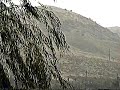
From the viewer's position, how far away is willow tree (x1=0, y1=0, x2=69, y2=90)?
403 cm

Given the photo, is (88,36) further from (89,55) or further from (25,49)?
(25,49)

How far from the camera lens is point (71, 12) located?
552 ft

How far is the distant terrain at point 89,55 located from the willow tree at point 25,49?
52.8 m

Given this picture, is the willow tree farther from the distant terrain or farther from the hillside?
the hillside

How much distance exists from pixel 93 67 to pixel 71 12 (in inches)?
3164

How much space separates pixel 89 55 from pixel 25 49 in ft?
346

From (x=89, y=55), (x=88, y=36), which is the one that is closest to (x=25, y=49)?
(x=89, y=55)

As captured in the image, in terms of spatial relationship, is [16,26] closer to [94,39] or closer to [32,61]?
[32,61]

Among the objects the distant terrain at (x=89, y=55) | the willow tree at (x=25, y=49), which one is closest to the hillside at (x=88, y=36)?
the distant terrain at (x=89, y=55)

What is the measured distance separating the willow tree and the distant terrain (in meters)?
52.8

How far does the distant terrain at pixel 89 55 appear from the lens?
73175 millimetres

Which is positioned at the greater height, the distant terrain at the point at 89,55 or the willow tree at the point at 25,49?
the willow tree at the point at 25,49

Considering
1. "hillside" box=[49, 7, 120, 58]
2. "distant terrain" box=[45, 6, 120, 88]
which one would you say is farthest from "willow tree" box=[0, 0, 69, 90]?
"hillside" box=[49, 7, 120, 58]

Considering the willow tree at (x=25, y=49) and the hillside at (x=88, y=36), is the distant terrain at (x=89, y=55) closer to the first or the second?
the hillside at (x=88, y=36)
